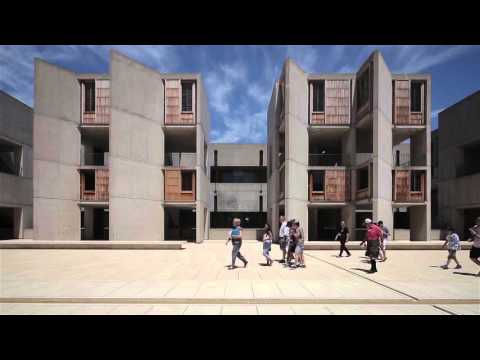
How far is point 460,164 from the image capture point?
26328 mm

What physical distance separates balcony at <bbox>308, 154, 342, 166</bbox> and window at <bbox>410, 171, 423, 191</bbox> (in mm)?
5978

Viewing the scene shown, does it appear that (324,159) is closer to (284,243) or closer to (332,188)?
(332,188)

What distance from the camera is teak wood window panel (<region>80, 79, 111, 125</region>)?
23.3 m

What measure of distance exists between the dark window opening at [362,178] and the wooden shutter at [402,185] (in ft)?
7.63

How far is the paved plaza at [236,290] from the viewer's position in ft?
17.9

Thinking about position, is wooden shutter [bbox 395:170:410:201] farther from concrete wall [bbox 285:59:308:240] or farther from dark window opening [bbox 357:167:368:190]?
concrete wall [bbox 285:59:308:240]

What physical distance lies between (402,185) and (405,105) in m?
6.88

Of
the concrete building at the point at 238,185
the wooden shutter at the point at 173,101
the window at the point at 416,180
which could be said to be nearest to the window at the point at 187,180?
the wooden shutter at the point at 173,101

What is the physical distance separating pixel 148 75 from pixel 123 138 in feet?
20.5

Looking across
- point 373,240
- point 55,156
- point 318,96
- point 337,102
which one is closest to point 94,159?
point 55,156
